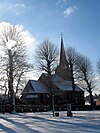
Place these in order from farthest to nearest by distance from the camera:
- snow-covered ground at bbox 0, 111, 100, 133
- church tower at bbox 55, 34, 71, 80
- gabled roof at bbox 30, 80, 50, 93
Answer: gabled roof at bbox 30, 80, 50, 93 → church tower at bbox 55, 34, 71, 80 → snow-covered ground at bbox 0, 111, 100, 133

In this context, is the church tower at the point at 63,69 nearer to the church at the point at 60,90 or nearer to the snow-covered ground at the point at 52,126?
the church at the point at 60,90

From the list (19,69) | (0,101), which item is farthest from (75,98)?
(19,69)

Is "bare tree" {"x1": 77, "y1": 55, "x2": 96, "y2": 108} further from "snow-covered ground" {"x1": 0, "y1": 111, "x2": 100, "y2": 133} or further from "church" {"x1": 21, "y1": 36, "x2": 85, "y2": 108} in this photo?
"snow-covered ground" {"x1": 0, "y1": 111, "x2": 100, "y2": 133}

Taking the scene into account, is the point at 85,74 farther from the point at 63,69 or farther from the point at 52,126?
the point at 52,126

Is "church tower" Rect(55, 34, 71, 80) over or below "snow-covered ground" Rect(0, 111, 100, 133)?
over

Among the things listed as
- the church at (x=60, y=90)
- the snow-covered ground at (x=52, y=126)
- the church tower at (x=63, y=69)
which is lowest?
the snow-covered ground at (x=52, y=126)

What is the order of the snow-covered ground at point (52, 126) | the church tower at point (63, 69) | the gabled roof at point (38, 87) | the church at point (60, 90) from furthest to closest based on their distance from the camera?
the gabled roof at point (38, 87)
the church at point (60, 90)
the church tower at point (63, 69)
the snow-covered ground at point (52, 126)

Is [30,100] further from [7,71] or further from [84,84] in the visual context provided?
[7,71]

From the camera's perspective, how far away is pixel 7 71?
45938 millimetres

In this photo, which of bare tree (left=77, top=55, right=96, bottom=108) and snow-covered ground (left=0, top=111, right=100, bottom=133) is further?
bare tree (left=77, top=55, right=96, bottom=108)

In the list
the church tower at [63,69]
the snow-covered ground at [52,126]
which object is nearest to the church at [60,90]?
the church tower at [63,69]

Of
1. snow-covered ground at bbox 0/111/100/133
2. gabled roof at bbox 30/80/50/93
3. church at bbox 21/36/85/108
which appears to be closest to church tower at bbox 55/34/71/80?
church at bbox 21/36/85/108

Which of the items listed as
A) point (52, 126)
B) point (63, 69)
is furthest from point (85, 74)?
point (52, 126)

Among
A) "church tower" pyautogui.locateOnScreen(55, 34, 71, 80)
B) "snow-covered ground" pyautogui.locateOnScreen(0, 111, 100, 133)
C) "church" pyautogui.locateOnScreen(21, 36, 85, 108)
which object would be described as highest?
"church tower" pyautogui.locateOnScreen(55, 34, 71, 80)
